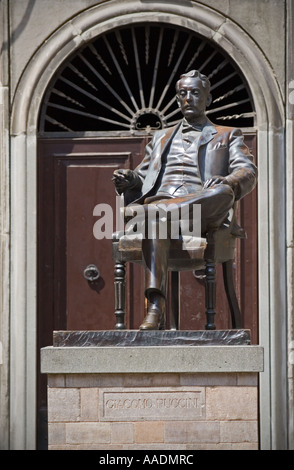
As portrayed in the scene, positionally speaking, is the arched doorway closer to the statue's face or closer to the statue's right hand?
the statue's face

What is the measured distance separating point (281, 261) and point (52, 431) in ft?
11.2

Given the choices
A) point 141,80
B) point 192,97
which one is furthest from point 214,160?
point 141,80

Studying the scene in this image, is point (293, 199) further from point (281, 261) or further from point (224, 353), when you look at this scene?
point (224, 353)

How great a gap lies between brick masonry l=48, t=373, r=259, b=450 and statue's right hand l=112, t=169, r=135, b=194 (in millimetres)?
1409

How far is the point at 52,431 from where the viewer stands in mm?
7918

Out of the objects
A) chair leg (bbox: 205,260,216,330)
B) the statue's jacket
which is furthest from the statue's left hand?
chair leg (bbox: 205,260,216,330)

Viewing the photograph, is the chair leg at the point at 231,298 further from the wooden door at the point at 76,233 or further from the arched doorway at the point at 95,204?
the wooden door at the point at 76,233

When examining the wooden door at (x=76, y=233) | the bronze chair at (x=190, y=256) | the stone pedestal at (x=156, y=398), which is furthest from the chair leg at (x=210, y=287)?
the wooden door at (x=76, y=233)

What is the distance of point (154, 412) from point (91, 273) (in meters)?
3.26

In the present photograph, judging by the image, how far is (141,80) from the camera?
1146 cm

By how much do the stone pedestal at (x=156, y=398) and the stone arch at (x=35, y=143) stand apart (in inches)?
108

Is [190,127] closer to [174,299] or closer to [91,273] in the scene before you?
[174,299]

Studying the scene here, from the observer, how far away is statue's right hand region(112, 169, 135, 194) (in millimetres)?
8641

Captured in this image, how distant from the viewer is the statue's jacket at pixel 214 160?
28.0 ft
